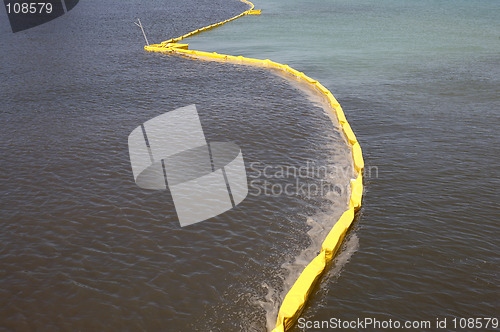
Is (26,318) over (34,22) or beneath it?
beneath

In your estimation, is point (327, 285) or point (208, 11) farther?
point (208, 11)

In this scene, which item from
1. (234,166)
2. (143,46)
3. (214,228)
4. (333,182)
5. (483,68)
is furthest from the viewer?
(143,46)

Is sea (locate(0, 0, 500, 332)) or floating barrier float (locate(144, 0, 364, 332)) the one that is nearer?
floating barrier float (locate(144, 0, 364, 332))

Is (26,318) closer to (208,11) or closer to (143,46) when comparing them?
(143,46)

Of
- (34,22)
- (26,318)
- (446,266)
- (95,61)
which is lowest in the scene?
(446,266)

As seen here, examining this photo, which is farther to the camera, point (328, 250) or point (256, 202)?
point (256, 202)

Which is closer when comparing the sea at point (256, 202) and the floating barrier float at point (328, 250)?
the floating barrier float at point (328, 250)

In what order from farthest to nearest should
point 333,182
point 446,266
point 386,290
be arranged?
point 333,182 < point 446,266 < point 386,290

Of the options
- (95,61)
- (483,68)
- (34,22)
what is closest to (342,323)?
(483,68)
